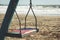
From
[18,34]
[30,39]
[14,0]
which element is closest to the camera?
[14,0]

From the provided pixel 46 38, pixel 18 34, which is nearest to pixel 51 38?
pixel 46 38

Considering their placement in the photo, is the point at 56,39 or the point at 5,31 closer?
the point at 5,31

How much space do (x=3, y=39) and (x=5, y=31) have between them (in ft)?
0.26

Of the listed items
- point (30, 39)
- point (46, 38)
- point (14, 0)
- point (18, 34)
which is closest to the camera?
point (14, 0)

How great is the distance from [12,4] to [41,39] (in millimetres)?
3657

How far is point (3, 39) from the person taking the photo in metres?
2.28

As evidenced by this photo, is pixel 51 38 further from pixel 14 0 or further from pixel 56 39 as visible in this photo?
pixel 14 0

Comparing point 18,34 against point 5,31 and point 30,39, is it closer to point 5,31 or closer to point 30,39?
point 5,31

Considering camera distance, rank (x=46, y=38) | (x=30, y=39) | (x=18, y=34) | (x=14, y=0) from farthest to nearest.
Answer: (x=46, y=38) < (x=30, y=39) < (x=18, y=34) < (x=14, y=0)

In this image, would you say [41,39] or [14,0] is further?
[41,39]

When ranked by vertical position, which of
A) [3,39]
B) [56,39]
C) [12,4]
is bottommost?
[56,39]

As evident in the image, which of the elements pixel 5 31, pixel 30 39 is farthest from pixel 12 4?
pixel 30 39

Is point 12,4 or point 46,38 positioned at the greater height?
point 12,4

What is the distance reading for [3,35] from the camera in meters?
2.31
